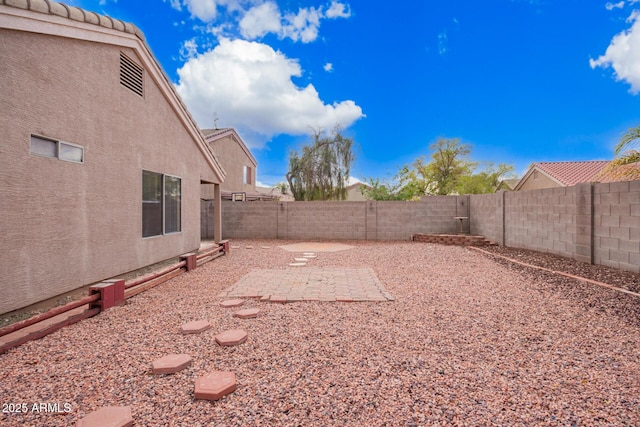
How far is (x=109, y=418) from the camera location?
177 centimetres

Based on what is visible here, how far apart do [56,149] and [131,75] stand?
236 cm

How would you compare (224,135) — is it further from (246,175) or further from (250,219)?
(250,219)

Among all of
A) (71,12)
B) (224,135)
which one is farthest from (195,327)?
(224,135)

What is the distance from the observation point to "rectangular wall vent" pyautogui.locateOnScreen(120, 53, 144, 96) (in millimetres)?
5348

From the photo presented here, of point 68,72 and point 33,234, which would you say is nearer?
point 33,234

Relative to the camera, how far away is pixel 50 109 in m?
3.83

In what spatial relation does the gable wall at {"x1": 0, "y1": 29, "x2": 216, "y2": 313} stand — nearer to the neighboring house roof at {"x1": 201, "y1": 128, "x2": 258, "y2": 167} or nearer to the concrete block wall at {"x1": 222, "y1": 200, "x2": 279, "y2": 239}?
the concrete block wall at {"x1": 222, "y1": 200, "x2": 279, "y2": 239}

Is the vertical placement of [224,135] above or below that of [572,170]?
above

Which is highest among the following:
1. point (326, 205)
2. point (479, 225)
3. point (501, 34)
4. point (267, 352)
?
point (501, 34)

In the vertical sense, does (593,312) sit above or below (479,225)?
below

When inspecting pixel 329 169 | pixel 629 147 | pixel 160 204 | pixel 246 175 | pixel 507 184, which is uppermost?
pixel 507 184

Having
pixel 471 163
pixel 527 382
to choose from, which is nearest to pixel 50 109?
pixel 527 382

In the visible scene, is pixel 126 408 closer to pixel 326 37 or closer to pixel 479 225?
pixel 479 225

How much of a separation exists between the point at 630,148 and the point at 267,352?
8875mm
